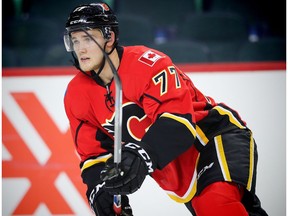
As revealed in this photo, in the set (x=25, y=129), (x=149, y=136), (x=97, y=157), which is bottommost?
(x=25, y=129)

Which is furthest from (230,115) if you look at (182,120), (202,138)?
(182,120)

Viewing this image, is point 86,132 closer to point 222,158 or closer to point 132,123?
point 132,123

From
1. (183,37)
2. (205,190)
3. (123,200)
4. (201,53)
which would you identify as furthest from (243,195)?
(183,37)

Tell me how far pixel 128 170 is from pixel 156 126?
195 mm

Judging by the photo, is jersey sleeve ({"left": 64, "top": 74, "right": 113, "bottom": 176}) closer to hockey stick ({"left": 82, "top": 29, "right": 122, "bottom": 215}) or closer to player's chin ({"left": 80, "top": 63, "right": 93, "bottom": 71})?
Result: player's chin ({"left": 80, "top": 63, "right": 93, "bottom": 71})

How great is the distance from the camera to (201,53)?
140 inches

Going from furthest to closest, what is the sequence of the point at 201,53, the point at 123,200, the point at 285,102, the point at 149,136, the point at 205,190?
the point at 201,53
the point at 285,102
the point at 123,200
the point at 205,190
the point at 149,136

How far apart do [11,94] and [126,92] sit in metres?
1.00

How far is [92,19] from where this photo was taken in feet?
6.08

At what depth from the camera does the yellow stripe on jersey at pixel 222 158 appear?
183 centimetres

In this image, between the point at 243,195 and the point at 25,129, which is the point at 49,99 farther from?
the point at 243,195

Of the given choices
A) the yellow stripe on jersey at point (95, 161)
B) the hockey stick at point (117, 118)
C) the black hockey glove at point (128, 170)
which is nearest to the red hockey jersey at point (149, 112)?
the yellow stripe on jersey at point (95, 161)

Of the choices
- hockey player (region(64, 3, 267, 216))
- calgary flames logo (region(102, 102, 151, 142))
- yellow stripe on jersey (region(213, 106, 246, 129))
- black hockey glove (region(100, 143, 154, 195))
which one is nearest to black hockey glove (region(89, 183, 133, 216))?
hockey player (region(64, 3, 267, 216))

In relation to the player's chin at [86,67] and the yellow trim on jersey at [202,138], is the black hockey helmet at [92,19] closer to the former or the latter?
the player's chin at [86,67]
